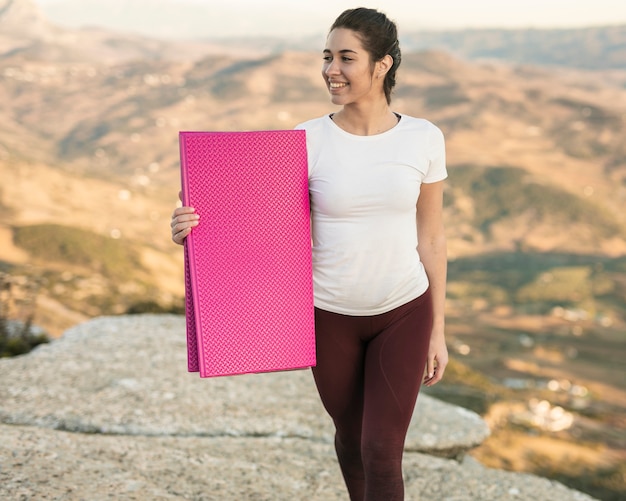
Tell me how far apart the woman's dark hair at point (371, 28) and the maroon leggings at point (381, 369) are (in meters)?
0.91

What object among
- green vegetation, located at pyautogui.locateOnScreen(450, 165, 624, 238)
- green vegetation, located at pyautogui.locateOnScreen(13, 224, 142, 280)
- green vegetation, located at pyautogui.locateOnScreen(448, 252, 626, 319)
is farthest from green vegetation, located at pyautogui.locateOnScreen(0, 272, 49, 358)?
green vegetation, located at pyautogui.locateOnScreen(450, 165, 624, 238)

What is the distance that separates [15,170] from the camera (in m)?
110

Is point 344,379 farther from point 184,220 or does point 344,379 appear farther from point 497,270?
point 497,270

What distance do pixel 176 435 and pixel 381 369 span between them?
3.43 meters

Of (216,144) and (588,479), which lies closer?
(216,144)

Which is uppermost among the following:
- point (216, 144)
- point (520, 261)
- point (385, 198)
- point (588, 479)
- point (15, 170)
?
point (216, 144)

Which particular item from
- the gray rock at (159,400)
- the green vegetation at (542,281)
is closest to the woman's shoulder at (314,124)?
the gray rock at (159,400)

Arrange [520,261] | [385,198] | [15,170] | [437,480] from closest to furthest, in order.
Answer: [385,198]
[437,480]
[15,170]
[520,261]

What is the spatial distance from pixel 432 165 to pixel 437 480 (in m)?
3.23

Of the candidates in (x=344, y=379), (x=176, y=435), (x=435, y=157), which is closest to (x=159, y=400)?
(x=176, y=435)

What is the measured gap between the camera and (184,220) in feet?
8.66

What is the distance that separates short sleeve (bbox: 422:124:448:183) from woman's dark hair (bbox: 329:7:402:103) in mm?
332

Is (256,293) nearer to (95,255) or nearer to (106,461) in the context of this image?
(106,461)

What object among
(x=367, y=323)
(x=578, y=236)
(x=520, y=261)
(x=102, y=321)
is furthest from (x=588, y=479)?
(x=578, y=236)
